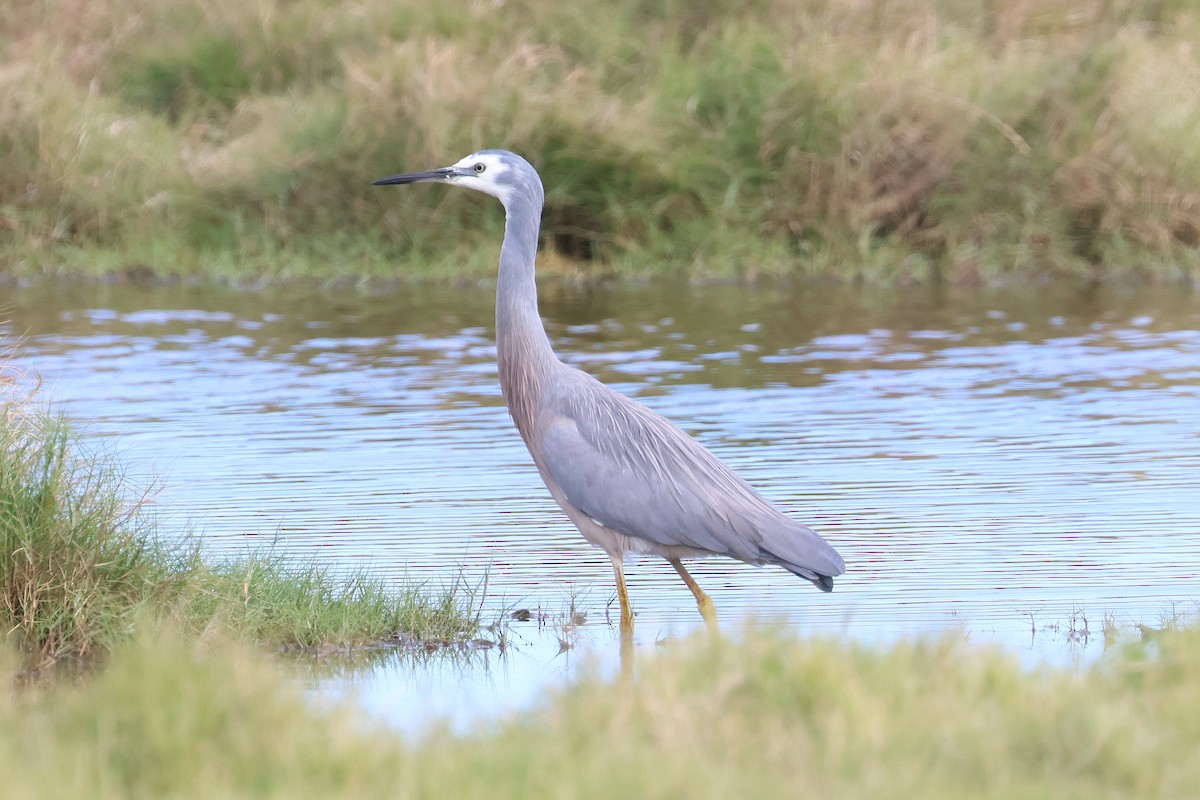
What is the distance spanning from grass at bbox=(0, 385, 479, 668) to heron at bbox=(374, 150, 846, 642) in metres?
0.57

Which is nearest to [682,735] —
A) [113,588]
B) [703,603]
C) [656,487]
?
[703,603]

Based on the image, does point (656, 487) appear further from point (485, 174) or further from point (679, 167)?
point (679, 167)

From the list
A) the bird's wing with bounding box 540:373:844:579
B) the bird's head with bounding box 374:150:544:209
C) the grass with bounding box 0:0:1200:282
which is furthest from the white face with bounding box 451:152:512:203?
the grass with bounding box 0:0:1200:282

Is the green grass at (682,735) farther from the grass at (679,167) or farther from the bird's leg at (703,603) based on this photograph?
the grass at (679,167)

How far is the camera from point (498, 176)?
293 inches

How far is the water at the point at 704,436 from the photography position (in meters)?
6.97

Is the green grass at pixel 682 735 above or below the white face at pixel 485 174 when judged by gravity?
below

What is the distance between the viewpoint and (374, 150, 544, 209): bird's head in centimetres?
741

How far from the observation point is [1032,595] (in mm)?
6965

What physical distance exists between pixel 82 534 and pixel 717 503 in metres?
2.02

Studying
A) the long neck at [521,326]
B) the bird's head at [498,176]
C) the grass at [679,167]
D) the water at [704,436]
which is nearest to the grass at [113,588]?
the water at [704,436]

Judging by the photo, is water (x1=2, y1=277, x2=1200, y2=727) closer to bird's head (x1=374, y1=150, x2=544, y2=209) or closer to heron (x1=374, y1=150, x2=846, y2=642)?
heron (x1=374, y1=150, x2=846, y2=642)

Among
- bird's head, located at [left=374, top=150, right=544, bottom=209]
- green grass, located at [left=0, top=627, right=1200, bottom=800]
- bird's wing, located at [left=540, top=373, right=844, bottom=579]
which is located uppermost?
bird's head, located at [left=374, top=150, right=544, bottom=209]

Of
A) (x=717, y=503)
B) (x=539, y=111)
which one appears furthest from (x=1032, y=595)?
(x=539, y=111)
